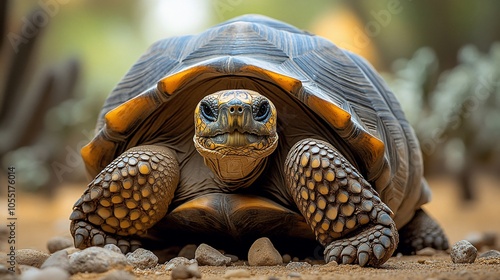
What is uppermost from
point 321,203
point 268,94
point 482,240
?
point 268,94

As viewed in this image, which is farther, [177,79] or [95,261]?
[177,79]

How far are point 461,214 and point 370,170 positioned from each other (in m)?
5.74

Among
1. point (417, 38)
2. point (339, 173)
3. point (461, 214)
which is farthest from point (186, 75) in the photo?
point (417, 38)

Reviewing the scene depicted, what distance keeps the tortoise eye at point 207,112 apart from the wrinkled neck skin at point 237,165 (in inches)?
5.8

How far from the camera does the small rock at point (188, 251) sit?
3211 mm

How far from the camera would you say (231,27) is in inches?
139

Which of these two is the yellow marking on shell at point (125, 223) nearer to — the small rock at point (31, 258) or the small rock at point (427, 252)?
the small rock at point (31, 258)

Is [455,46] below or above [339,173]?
above

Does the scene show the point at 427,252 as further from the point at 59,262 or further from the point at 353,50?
the point at 353,50

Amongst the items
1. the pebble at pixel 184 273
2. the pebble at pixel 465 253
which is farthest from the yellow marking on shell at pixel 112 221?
the pebble at pixel 465 253

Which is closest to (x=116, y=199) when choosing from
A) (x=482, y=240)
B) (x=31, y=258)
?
(x=31, y=258)

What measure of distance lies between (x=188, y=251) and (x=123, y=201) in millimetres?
474

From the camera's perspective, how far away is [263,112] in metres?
2.86

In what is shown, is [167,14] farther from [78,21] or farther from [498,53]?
[498,53]
